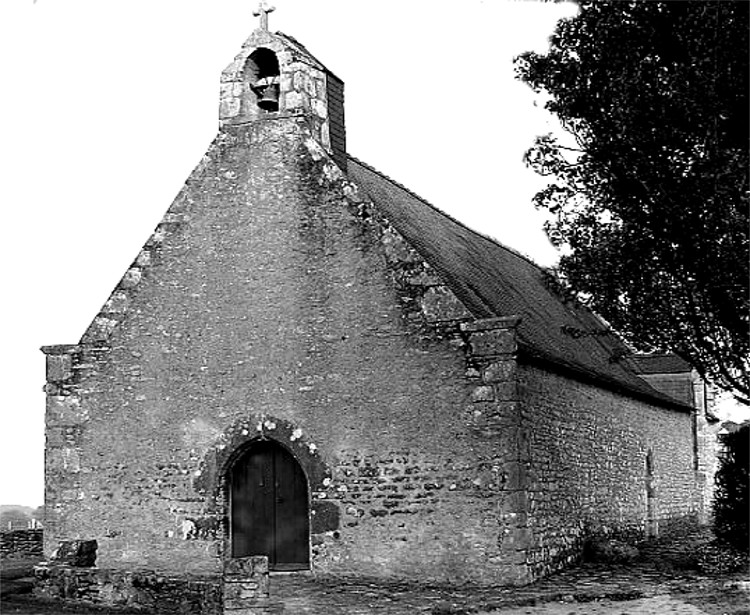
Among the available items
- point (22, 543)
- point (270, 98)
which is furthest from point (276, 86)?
point (22, 543)

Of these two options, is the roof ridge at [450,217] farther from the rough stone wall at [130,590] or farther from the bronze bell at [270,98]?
the rough stone wall at [130,590]

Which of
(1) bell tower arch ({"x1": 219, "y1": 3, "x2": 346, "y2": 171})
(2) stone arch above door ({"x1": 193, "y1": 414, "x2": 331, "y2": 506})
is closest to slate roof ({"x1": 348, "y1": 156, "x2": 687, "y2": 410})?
(1) bell tower arch ({"x1": 219, "y1": 3, "x2": 346, "y2": 171})

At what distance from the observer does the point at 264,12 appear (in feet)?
60.9

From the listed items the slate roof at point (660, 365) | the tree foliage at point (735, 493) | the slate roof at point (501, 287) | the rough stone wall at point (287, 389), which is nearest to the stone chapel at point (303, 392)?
the rough stone wall at point (287, 389)

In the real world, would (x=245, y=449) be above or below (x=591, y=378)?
below

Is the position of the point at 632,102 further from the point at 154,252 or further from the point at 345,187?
the point at 154,252

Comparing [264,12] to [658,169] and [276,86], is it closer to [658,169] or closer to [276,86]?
[276,86]

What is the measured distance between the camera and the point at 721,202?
14.1 metres

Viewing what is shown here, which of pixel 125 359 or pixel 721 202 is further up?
pixel 721 202

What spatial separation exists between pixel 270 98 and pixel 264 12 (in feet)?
5.15

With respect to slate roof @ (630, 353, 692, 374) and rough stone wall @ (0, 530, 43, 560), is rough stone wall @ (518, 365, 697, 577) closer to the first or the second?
slate roof @ (630, 353, 692, 374)

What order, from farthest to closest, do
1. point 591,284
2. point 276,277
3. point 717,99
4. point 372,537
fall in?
point 276,277 → point 372,537 → point 591,284 → point 717,99

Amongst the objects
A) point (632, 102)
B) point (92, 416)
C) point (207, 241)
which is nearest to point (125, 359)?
point (92, 416)

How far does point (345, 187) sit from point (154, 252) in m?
3.55
